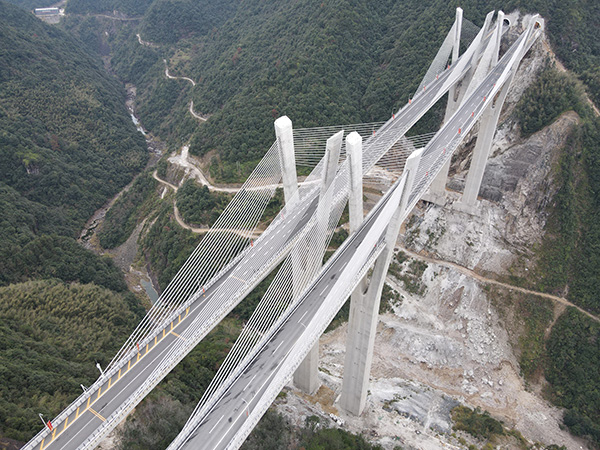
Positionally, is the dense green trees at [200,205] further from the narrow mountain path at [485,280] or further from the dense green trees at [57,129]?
the narrow mountain path at [485,280]

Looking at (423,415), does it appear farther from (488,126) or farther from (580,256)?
(488,126)

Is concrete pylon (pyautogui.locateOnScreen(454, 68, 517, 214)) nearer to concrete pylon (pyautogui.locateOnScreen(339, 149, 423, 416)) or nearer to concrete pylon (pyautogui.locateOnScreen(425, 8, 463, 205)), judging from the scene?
concrete pylon (pyautogui.locateOnScreen(425, 8, 463, 205))

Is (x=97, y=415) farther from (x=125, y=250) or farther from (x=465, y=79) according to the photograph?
(x=465, y=79)

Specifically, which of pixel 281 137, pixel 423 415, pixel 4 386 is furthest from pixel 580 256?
pixel 4 386

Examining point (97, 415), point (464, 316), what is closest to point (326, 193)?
point (97, 415)

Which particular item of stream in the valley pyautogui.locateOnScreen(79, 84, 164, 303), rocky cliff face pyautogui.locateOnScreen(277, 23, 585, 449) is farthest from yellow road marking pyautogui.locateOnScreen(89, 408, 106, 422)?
stream in the valley pyautogui.locateOnScreen(79, 84, 164, 303)

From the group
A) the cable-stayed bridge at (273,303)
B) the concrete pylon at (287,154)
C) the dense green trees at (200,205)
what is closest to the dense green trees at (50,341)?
the cable-stayed bridge at (273,303)
